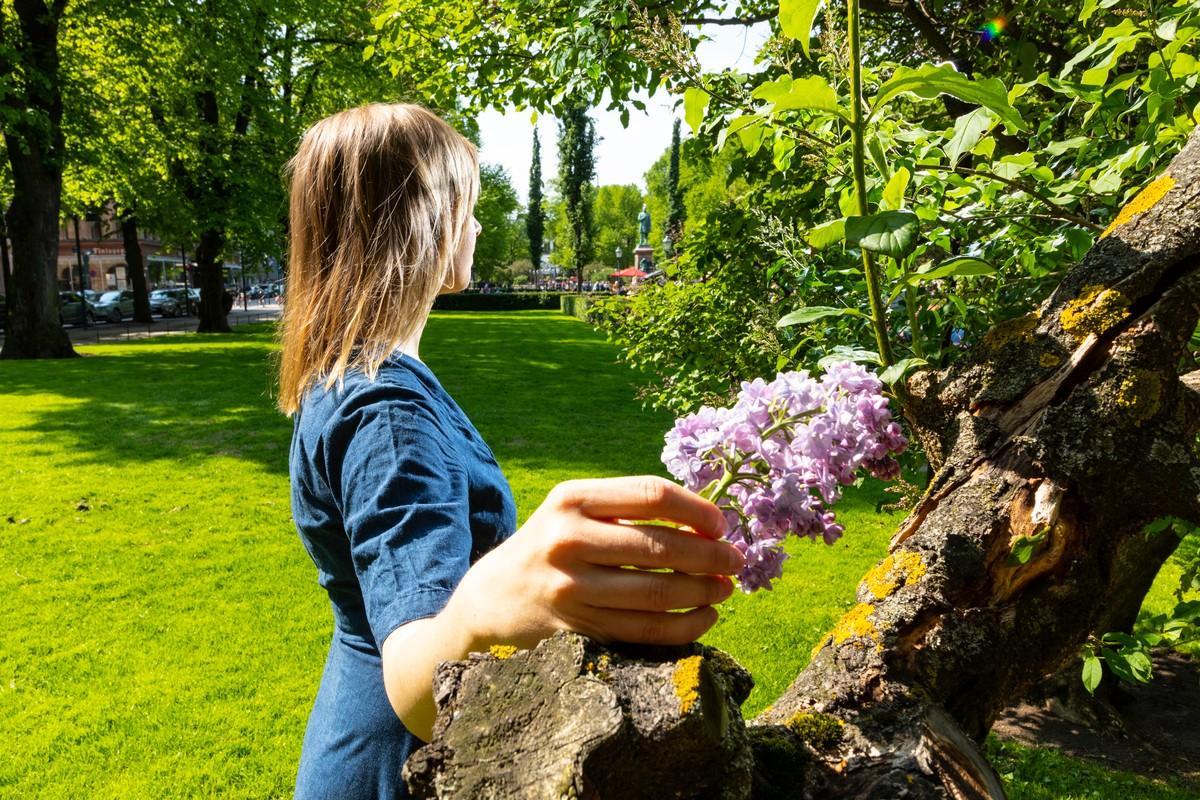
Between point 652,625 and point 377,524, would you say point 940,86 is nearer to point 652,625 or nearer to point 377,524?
point 652,625

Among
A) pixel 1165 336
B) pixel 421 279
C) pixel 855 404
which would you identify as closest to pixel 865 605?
pixel 855 404

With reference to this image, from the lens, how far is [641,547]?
2.65ft

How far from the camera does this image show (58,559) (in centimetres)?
752

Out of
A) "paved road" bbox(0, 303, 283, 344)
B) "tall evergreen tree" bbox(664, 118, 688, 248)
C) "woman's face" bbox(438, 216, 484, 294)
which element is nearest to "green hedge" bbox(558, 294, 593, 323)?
"paved road" bbox(0, 303, 283, 344)

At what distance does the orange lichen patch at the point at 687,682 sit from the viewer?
81cm

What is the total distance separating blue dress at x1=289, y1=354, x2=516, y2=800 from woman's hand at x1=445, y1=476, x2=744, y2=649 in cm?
20

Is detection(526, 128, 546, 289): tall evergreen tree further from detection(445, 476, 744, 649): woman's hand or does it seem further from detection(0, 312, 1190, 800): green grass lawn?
detection(445, 476, 744, 649): woman's hand

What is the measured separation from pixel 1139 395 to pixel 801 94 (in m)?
0.69

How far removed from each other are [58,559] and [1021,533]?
8553 mm

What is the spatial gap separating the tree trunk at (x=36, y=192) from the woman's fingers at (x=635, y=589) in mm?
19822

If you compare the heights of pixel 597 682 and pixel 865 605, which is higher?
pixel 597 682

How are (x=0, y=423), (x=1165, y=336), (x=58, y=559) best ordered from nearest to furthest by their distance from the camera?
(x=1165, y=336) < (x=58, y=559) < (x=0, y=423)

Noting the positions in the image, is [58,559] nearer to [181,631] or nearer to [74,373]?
[181,631]

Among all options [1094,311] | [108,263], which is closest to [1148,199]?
[1094,311]
